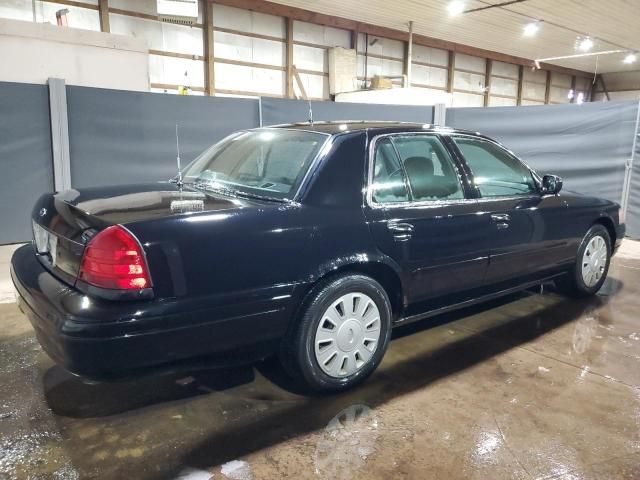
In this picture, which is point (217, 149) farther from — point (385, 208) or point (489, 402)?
point (489, 402)

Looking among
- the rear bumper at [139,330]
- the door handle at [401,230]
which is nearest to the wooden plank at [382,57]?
the door handle at [401,230]

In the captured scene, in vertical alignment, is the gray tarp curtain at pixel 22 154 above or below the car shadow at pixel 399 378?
above

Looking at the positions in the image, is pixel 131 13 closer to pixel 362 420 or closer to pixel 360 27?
pixel 360 27

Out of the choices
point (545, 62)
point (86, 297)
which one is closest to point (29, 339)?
point (86, 297)

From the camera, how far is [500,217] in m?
3.43

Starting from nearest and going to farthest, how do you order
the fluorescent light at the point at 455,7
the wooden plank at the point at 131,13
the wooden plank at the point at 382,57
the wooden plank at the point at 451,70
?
the wooden plank at the point at 131,13 → the fluorescent light at the point at 455,7 → the wooden plank at the point at 382,57 → the wooden plank at the point at 451,70

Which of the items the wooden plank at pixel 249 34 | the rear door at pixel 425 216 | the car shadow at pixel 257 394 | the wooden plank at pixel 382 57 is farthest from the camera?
the wooden plank at pixel 382 57

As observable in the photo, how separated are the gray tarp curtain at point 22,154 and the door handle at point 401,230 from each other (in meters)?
4.92

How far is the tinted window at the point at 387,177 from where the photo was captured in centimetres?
287

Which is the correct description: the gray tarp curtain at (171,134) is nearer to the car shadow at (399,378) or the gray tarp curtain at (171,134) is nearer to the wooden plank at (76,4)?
the car shadow at (399,378)

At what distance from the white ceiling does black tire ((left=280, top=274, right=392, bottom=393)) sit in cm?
1107

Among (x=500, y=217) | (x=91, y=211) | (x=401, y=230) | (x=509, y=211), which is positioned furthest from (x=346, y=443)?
(x=509, y=211)

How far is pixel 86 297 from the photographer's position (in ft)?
6.91

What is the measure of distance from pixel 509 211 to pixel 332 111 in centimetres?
485
